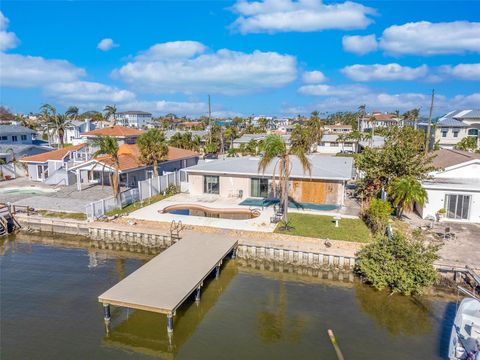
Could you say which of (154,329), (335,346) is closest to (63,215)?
(154,329)

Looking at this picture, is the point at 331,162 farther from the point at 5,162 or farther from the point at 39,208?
the point at 5,162

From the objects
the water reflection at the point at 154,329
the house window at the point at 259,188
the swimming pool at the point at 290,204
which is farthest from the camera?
the house window at the point at 259,188

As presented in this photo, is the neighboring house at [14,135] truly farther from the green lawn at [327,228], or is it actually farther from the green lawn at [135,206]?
the green lawn at [327,228]

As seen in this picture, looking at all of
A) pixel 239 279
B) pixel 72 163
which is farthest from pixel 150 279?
pixel 72 163

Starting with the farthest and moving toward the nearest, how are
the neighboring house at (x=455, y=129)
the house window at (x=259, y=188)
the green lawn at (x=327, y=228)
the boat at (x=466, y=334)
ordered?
the neighboring house at (x=455, y=129)
the house window at (x=259, y=188)
the green lawn at (x=327, y=228)
the boat at (x=466, y=334)

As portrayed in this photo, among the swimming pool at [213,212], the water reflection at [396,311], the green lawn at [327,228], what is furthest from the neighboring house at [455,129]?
the water reflection at [396,311]

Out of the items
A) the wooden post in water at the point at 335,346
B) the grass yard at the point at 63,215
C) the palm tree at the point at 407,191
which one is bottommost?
the wooden post in water at the point at 335,346
